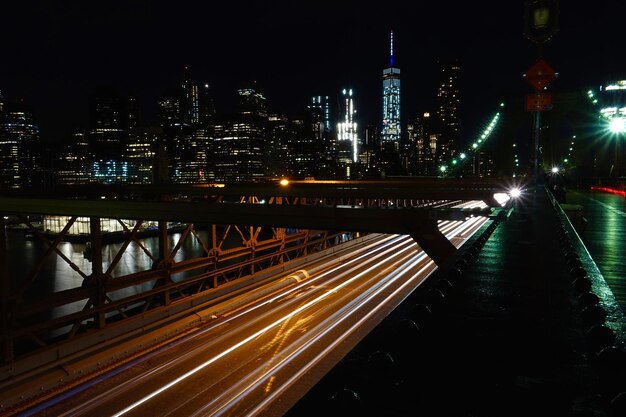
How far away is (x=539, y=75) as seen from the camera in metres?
11.8

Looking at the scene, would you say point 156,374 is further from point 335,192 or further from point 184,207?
point 335,192

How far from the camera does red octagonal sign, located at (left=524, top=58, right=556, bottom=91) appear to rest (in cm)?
1177

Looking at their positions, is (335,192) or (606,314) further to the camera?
(335,192)

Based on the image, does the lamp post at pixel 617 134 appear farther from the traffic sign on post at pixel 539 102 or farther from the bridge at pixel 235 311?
the bridge at pixel 235 311

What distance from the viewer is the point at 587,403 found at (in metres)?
1.99

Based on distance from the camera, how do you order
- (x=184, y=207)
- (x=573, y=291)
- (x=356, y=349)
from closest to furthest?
(x=356, y=349), (x=573, y=291), (x=184, y=207)

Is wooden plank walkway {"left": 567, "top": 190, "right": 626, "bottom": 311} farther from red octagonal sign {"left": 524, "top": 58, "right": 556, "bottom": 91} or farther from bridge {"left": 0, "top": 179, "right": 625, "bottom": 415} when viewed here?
red octagonal sign {"left": 524, "top": 58, "right": 556, "bottom": 91}

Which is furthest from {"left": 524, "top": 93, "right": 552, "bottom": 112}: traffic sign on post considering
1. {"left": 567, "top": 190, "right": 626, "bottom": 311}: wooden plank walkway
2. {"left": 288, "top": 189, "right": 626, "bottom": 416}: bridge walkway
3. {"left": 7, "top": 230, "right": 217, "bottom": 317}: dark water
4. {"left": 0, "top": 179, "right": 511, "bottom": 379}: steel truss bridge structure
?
{"left": 7, "top": 230, "right": 217, "bottom": 317}: dark water

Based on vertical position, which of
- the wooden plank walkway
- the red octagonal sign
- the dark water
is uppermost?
the red octagonal sign

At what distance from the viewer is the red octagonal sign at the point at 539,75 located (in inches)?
463

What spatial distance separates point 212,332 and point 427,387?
30.8ft

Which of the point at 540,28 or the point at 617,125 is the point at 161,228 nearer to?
the point at 540,28

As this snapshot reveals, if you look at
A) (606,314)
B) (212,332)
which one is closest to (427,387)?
(606,314)

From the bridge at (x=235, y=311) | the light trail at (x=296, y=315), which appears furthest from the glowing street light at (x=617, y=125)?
the bridge at (x=235, y=311)
